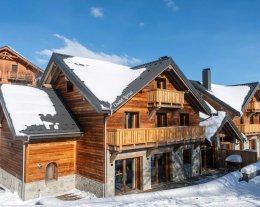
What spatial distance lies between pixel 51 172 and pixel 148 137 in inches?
252

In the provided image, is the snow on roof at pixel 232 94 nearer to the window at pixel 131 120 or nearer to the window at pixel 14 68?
the window at pixel 131 120

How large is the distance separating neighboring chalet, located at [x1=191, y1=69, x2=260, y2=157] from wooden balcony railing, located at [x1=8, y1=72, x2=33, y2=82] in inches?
969

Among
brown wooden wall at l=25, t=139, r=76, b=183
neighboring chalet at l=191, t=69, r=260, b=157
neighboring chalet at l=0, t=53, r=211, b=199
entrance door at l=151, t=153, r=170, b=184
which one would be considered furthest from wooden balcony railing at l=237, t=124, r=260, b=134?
brown wooden wall at l=25, t=139, r=76, b=183

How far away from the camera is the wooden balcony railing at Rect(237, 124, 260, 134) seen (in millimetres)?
30237

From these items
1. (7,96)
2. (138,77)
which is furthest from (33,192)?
(138,77)

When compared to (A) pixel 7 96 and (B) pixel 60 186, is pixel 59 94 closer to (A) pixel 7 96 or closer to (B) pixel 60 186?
(A) pixel 7 96

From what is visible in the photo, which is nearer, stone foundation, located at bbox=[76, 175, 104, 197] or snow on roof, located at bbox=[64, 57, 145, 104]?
stone foundation, located at bbox=[76, 175, 104, 197]

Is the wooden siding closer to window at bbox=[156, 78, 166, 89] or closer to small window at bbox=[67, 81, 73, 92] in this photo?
small window at bbox=[67, 81, 73, 92]

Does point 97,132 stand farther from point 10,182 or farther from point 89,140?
point 10,182

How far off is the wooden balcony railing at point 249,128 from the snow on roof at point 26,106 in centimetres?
2152

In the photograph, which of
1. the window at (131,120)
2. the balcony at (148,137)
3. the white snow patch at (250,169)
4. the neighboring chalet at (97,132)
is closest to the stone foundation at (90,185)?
the neighboring chalet at (97,132)

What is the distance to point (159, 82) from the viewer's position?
67.6 ft

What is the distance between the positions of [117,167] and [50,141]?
4485 millimetres

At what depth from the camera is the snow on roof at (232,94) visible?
31.2 m
